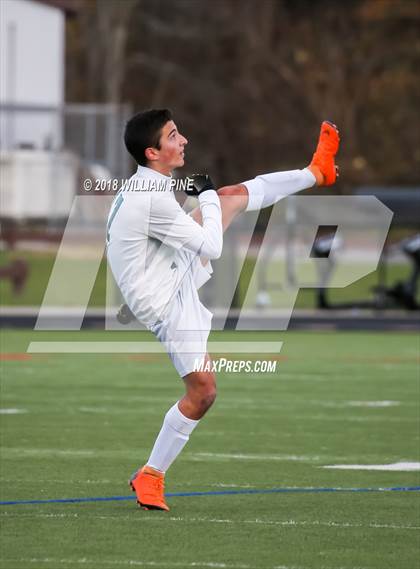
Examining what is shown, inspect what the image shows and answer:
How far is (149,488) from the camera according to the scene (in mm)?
7566

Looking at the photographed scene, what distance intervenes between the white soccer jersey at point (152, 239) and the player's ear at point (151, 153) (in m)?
0.07

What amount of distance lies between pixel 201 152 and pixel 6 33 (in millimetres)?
17746

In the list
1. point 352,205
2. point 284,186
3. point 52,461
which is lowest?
point 352,205

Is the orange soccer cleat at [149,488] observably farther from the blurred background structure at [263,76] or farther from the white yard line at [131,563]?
the blurred background structure at [263,76]

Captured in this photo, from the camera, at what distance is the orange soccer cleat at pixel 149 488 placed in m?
7.55

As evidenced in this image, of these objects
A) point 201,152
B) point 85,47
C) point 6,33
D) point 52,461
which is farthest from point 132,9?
point 52,461

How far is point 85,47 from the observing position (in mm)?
51469

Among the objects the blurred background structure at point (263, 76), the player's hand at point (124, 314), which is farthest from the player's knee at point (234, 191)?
the blurred background structure at point (263, 76)

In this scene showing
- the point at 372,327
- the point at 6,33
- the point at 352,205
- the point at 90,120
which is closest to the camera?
the point at 372,327

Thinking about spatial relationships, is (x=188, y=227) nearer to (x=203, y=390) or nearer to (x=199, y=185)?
(x=199, y=185)

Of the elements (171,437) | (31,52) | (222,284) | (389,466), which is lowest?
(31,52)

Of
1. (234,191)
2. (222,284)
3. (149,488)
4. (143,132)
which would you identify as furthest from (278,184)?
(222,284)

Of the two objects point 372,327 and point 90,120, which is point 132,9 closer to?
point 90,120

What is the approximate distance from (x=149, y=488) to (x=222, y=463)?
1732mm
